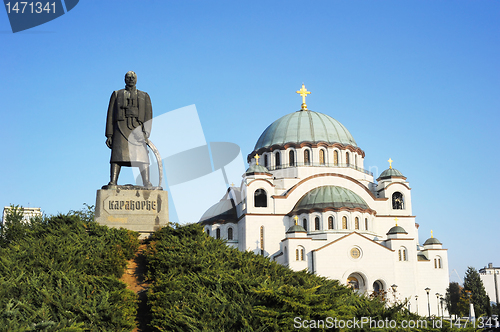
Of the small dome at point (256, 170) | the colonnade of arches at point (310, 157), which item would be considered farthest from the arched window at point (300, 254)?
the colonnade of arches at point (310, 157)

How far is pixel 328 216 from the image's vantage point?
3488cm

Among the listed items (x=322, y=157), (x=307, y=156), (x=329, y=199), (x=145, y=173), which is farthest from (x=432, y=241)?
(x=145, y=173)

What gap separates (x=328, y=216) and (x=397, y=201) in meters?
7.70

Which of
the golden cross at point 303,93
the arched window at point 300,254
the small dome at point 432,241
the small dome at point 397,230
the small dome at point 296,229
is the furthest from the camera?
the golden cross at point 303,93

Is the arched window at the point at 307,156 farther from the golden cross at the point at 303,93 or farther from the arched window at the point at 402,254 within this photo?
the arched window at the point at 402,254

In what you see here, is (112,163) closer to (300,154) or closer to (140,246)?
(140,246)

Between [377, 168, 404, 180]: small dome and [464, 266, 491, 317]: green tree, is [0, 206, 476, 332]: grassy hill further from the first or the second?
[464, 266, 491, 317]: green tree

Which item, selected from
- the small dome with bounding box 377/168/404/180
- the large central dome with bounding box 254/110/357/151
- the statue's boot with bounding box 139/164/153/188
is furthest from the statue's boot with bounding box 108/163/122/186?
the small dome with bounding box 377/168/404/180

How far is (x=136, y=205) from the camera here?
1371 centimetres

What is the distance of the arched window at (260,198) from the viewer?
3809 cm

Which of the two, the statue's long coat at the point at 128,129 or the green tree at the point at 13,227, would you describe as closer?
the statue's long coat at the point at 128,129

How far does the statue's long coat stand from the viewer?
13.9m

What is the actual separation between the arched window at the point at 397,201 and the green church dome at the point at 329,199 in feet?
13.4

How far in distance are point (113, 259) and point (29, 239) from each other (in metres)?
2.29
